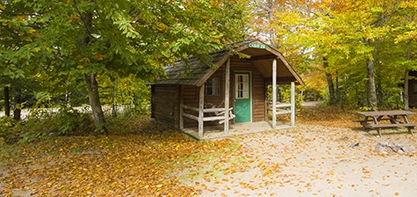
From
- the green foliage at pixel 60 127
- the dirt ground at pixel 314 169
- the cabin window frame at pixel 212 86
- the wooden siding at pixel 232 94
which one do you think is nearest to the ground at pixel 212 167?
the dirt ground at pixel 314 169

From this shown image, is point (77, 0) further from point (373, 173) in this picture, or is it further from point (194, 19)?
point (373, 173)

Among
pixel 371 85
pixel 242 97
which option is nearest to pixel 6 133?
pixel 242 97

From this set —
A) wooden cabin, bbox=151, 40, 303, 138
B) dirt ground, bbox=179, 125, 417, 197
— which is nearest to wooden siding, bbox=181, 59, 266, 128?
wooden cabin, bbox=151, 40, 303, 138

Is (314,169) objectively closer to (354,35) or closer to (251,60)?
(251,60)

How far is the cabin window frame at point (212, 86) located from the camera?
1009cm

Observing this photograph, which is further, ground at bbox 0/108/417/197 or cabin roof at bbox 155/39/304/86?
cabin roof at bbox 155/39/304/86

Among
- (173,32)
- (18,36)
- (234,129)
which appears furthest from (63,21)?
(234,129)

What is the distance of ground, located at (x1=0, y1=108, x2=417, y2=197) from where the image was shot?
4.49 meters

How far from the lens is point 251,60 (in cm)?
1018

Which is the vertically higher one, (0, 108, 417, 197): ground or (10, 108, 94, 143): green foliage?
(10, 108, 94, 143): green foliage

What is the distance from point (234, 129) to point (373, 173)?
5.02 metres

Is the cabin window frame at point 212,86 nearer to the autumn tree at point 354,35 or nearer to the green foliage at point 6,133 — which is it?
the autumn tree at point 354,35

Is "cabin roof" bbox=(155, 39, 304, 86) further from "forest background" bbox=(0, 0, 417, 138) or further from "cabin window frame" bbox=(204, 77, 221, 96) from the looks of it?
"cabin window frame" bbox=(204, 77, 221, 96)

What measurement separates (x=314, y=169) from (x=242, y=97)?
223 inches
